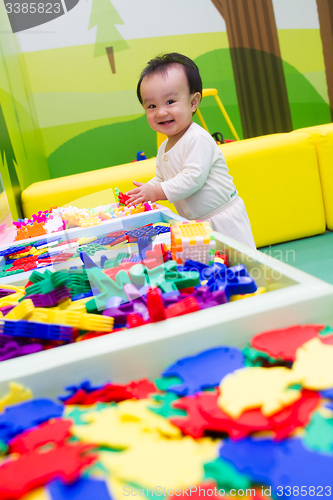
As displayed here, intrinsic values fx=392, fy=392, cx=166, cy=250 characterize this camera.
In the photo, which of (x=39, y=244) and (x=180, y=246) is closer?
(x=180, y=246)

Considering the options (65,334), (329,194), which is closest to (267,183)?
(329,194)

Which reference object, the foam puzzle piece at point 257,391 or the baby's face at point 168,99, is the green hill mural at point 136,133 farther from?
the foam puzzle piece at point 257,391

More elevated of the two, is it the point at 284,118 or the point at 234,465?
the point at 284,118

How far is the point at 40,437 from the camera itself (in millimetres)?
295

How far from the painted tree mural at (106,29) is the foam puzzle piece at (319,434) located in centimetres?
341

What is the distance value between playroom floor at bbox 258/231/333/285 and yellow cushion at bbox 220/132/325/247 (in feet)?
0.19

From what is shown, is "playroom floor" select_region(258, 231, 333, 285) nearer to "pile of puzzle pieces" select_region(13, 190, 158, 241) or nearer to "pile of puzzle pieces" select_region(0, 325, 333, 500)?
"pile of puzzle pieces" select_region(13, 190, 158, 241)

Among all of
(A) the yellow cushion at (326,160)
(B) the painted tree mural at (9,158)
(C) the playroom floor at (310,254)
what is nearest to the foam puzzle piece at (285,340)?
(C) the playroom floor at (310,254)

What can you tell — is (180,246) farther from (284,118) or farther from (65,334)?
(284,118)

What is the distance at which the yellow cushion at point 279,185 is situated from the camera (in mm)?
2012

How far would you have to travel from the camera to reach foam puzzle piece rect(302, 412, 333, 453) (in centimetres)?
26

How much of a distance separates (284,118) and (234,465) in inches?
147

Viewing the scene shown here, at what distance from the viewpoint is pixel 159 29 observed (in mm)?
3250

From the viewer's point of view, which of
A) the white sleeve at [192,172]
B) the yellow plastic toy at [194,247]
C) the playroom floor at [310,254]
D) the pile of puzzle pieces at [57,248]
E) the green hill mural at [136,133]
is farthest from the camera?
the green hill mural at [136,133]
